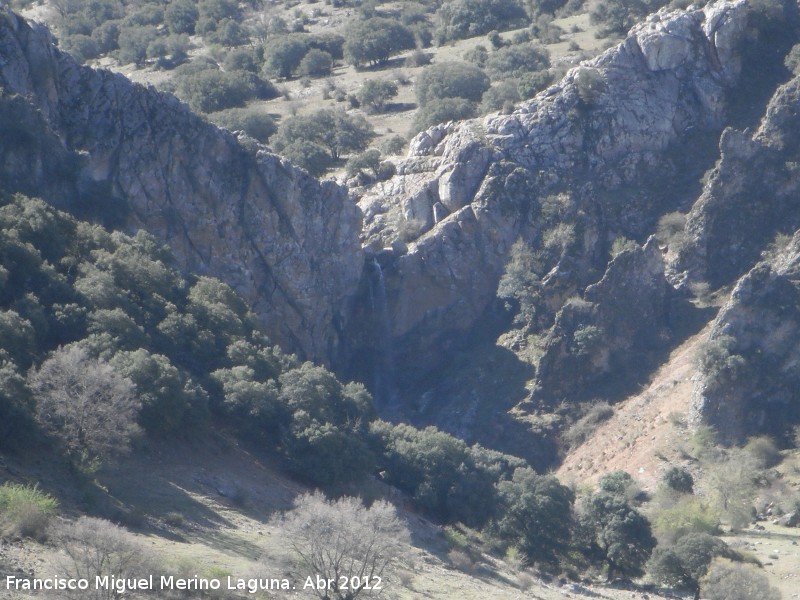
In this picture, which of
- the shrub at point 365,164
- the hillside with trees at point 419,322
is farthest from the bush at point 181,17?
the shrub at point 365,164

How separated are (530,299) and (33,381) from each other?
90.2 feet

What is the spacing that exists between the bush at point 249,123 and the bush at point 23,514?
1729 inches

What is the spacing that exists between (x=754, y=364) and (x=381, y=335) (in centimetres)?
1610

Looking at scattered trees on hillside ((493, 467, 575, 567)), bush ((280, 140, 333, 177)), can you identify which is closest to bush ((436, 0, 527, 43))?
bush ((280, 140, 333, 177))

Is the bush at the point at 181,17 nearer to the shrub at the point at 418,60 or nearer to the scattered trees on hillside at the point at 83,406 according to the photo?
the shrub at the point at 418,60

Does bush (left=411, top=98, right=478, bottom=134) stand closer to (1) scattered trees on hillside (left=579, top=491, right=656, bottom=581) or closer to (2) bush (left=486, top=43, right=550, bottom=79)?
(2) bush (left=486, top=43, right=550, bottom=79)

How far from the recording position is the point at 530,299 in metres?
54.3

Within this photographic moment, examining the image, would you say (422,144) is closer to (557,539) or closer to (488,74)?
(488,74)

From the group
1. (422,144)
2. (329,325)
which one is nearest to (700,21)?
(422,144)

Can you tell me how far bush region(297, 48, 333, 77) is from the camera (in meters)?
82.4

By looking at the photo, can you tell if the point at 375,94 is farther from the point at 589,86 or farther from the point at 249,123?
the point at 589,86

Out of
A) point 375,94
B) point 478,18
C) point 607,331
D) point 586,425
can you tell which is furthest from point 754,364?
point 478,18

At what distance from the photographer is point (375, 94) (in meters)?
73.2

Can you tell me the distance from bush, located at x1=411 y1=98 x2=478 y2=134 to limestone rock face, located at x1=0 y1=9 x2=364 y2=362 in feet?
41.0
